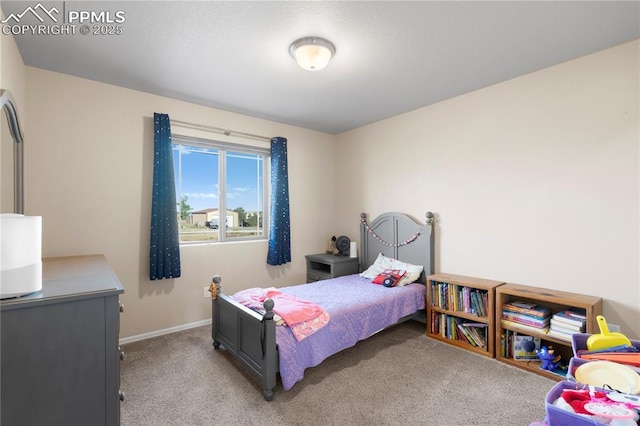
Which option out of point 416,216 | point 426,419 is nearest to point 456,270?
point 416,216

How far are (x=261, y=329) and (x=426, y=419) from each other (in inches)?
47.2

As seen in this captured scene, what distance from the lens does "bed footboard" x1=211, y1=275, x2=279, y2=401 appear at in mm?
2064

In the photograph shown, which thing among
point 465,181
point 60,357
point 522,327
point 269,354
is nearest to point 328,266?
point 465,181

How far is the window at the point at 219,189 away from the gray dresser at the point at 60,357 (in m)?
2.22

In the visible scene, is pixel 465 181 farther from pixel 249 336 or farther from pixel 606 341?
pixel 249 336

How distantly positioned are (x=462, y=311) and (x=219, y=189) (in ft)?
9.80

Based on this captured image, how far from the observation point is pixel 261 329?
2113mm

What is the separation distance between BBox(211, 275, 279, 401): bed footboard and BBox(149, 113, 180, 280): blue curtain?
2.25 ft

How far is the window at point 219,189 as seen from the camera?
3.46m

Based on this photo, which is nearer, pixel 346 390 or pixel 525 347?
pixel 346 390

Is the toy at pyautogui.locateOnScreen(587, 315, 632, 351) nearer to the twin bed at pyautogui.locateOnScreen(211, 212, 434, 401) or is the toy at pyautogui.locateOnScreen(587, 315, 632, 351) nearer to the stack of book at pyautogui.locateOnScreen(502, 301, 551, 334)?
the stack of book at pyautogui.locateOnScreen(502, 301, 551, 334)

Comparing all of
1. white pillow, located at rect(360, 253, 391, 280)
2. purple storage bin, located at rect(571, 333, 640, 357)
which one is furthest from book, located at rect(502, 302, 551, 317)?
white pillow, located at rect(360, 253, 391, 280)

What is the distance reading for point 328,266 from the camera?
13.8 ft
